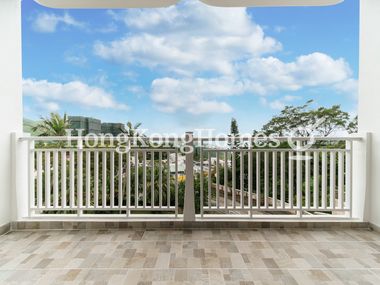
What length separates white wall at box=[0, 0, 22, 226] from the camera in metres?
3.60

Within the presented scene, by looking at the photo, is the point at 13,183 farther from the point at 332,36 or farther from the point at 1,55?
the point at 332,36

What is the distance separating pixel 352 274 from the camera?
97.8 inches

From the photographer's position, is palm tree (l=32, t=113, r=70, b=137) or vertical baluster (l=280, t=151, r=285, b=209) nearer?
vertical baluster (l=280, t=151, r=285, b=209)

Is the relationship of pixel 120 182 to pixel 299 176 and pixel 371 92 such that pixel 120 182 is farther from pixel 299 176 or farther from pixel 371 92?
pixel 371 92

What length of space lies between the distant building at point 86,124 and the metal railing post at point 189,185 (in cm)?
490

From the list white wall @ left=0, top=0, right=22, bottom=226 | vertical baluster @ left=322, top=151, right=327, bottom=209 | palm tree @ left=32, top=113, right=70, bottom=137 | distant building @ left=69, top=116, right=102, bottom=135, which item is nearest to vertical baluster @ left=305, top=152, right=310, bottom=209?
vertical baluster @ left=322, top=151, right=327, bottom=209

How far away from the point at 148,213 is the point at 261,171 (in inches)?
54.7

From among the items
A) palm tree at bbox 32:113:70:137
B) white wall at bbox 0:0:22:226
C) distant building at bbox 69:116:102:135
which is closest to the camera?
white wall at bbox 0:0:22:226

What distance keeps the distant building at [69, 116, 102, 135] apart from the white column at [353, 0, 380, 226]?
5987 millimetres

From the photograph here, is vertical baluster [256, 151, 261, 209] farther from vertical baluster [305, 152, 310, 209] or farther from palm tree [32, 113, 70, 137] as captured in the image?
palm tree [32, 113, 70, 137]

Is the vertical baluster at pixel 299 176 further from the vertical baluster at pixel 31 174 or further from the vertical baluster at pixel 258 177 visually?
the vertical baluster at pixel 31 174

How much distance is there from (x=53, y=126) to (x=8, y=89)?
452cm

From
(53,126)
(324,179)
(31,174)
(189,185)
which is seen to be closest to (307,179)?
(324,179)

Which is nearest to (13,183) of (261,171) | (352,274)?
(261,171)
